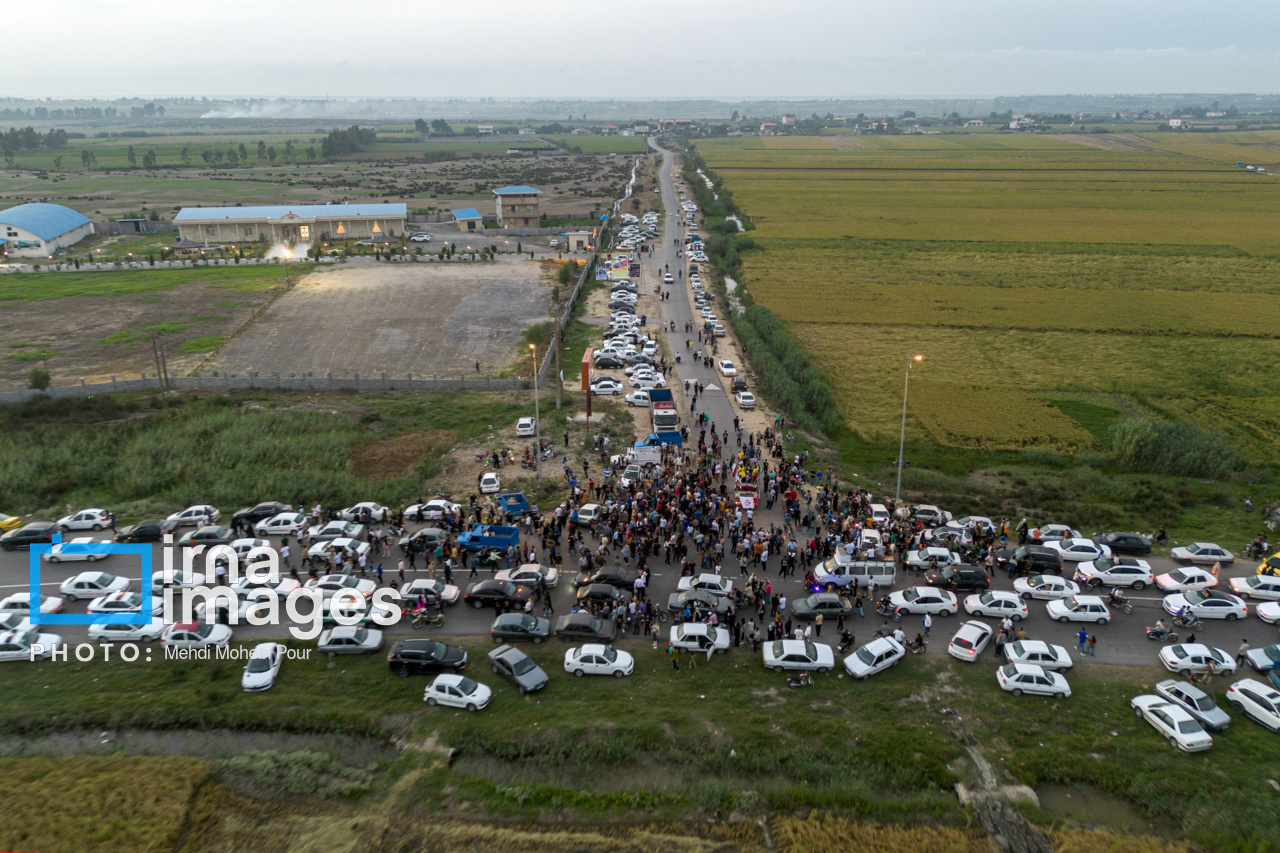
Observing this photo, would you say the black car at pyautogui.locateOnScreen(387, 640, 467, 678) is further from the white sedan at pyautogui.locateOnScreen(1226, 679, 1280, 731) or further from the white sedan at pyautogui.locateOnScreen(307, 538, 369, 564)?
the white sedan at pyautogui.locateOnScreen(1226, 679, 1280, 731)

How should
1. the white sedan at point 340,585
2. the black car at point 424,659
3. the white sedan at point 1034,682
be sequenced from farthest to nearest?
the white sedan at point 340,585 < the black car at point 424,659 < the white sedan at point 1034,682

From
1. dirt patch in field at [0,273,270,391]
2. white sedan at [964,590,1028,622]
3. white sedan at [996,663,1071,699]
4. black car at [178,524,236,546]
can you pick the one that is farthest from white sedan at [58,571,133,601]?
white sedan at [964,590,1028,622]

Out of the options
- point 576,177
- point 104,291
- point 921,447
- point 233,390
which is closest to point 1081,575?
point 921,447

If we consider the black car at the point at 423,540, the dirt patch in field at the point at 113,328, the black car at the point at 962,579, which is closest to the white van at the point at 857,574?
the black car at the point at 962,579

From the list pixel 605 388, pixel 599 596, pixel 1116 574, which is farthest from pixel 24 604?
pixel 1116 574

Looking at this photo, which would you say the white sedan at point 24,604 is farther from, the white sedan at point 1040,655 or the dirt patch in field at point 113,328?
the white sedan at point 1040,655
